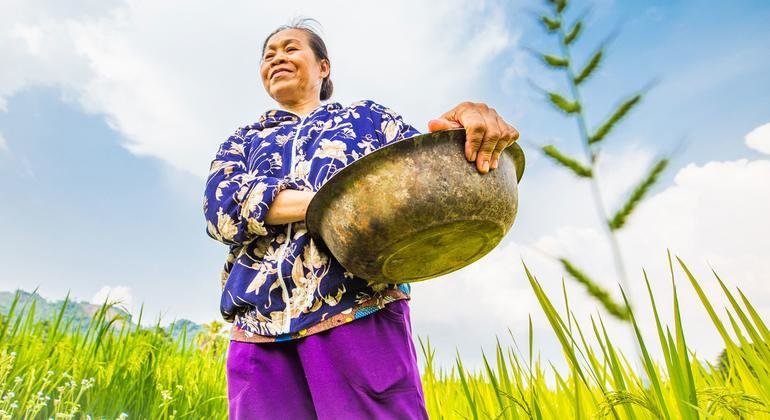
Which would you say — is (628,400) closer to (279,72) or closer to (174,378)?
(279,72)

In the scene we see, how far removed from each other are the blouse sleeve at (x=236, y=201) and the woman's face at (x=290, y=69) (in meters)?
0.37

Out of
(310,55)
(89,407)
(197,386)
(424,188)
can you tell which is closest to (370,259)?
(424,188)

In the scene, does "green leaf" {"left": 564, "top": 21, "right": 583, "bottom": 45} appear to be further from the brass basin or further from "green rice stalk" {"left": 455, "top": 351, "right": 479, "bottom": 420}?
"green rice stalk" {"left": 455, "top": 351, "right": 479, "bottom": 420}

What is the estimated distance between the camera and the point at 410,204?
1.11 metres

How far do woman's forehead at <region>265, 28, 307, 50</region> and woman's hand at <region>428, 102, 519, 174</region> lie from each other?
0.95 m

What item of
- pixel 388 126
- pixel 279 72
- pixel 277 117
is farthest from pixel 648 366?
pixel 279 72

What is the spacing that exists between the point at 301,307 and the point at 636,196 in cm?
91

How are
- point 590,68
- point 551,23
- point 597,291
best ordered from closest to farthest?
point 597,291 < point 590,68 < point 551,23

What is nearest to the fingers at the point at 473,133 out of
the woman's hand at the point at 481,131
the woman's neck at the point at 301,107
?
the woman's hand at the point at 481,131

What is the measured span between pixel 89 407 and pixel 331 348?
177 cm

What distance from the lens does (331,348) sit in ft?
4.53

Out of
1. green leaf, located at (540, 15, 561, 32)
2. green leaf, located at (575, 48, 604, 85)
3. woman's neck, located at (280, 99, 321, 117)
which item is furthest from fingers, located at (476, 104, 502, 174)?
woman's neck, located at (280, 99, 321, 117)

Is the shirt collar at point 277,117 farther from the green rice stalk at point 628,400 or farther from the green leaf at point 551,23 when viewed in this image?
the green rice stalk at point 628,400

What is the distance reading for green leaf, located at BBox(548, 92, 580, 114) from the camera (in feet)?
4.96
